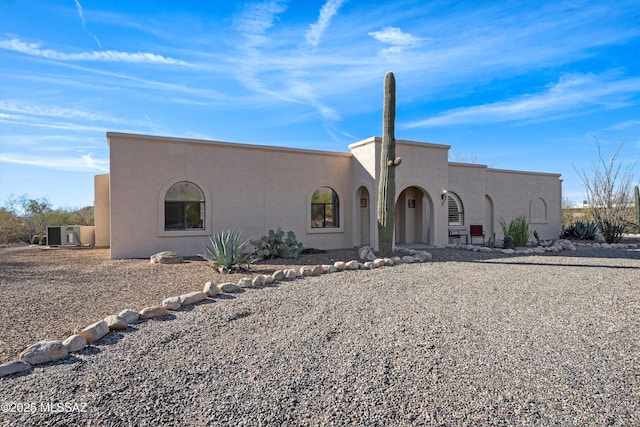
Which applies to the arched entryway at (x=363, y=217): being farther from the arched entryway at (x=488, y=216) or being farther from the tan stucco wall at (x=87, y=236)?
the tan stucco wall at (x=87, y=236)

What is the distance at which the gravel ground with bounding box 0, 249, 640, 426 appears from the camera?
275cm

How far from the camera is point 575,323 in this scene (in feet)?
15.6

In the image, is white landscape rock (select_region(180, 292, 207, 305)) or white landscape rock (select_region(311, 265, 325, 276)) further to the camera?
white landscape rock (select_region(311, 265, 325, 276))

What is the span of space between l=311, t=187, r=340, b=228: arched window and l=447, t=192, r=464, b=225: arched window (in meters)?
5.13

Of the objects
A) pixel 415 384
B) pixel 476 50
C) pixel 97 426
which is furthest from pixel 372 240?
pixel 97 426

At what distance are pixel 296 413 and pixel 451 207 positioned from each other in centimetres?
1435

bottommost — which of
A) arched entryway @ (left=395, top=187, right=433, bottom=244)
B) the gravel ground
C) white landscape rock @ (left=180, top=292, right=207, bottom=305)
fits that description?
Result: the gravel ground

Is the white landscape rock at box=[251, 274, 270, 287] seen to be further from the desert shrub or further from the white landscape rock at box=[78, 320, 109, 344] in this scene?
the desert shrub

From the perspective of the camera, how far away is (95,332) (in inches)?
163

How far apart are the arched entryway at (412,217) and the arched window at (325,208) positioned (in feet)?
9.35

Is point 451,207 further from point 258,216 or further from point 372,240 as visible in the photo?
point 258,216

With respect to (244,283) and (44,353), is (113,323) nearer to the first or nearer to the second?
(44,353)

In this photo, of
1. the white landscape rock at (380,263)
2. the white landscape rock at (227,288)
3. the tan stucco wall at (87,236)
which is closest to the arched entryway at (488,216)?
the white landscape rock at (380,263)

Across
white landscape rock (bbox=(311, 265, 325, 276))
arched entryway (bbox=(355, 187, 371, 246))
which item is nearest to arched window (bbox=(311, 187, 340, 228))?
arched entryway (bbox=(355, 187, 371, 246))
